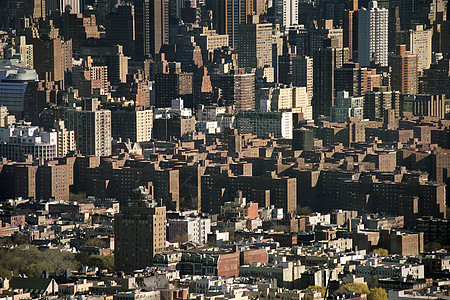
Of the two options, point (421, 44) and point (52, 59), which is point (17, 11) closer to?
point (52, 59)

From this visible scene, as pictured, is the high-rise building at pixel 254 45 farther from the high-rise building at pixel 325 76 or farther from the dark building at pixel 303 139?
the dark building at pixel 303 139

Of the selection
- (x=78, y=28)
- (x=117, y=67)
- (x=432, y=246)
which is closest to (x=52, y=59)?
(x=117, y=67)

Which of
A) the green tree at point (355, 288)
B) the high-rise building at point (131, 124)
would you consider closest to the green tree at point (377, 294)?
the green tree at point (355, 288)

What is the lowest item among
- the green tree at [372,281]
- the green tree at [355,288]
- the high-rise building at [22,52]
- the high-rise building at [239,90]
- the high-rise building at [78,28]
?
the green tree at [372,281]

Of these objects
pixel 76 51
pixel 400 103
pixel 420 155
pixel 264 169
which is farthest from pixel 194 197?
pixel 76 51

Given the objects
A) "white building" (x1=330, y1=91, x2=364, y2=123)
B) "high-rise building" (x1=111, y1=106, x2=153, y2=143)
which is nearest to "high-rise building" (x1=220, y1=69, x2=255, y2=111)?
"white building" (x1=330, y1=91, x2=364, y2=123)

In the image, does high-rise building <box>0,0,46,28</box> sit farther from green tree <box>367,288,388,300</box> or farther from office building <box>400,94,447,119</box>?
green tree <box>367,288,388,300</box>

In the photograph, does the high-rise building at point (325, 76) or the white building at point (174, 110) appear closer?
the white building at point (174, 110)
